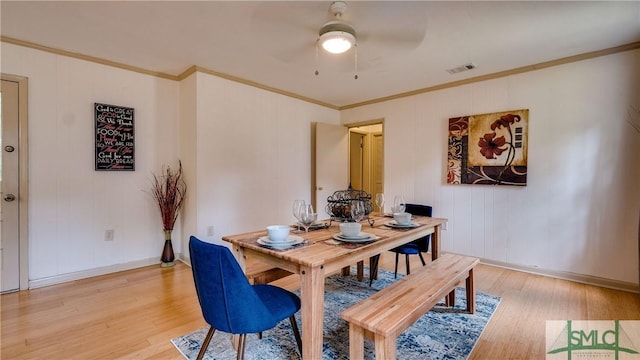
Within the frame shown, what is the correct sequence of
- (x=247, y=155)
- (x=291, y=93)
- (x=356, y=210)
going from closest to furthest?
(x=356, y=210)
(x=247, y=155)
(x=291, y=93)

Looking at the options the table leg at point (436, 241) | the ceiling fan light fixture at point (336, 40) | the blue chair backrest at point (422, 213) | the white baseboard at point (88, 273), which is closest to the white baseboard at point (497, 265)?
the white baseboard at point (88, 273)

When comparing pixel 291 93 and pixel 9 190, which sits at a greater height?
pixel 291 93

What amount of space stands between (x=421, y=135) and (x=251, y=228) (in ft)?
8.93

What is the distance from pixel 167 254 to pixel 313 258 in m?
2.76

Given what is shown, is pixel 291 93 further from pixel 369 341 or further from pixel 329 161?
pixel 369 341

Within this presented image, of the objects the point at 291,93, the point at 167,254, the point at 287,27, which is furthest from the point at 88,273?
the point at 291,93

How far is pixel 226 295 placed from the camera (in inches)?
53.8

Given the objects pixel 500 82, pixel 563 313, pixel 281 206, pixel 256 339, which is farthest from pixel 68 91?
pixel 563 313

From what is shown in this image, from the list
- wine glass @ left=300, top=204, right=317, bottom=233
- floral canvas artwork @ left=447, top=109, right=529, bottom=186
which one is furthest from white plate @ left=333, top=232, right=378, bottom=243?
floral canvas artwork @ left=447, top=109, right=529, bottom=186

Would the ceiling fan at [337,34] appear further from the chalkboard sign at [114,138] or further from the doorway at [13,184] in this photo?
the doorway at [13,184]

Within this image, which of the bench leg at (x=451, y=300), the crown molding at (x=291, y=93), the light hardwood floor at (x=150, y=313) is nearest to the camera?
the light hardwood floor at (x=150, y=313)

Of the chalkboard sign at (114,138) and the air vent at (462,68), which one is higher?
the air vent at (462,68)

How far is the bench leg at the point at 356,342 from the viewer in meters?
1.43

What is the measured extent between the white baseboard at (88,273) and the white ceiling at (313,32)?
228cm
